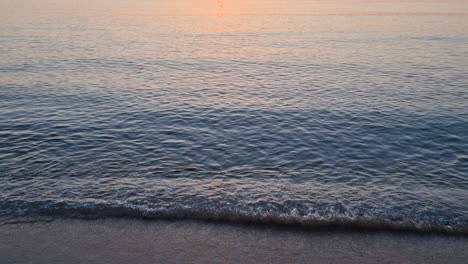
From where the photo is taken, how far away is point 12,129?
28.0 meters

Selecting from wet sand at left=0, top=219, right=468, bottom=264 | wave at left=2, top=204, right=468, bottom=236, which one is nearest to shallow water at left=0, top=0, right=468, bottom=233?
wave at left=2, top=204, right=468, bottom=236

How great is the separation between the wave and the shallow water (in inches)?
3.2

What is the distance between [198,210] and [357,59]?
42.7 metres

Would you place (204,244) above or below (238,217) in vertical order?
below

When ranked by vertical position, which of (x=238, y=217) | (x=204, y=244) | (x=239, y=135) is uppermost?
(x=239, y=135)

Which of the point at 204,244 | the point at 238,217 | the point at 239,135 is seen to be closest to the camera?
the point at 204,244

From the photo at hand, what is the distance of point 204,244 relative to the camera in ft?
49.6

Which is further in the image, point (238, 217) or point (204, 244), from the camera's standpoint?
point (238, 217)

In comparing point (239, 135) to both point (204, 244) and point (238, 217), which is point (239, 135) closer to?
point (238, 217)

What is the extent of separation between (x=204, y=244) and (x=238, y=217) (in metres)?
2.48

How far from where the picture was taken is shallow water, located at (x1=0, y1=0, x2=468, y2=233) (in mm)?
18203

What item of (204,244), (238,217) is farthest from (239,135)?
(204,244)

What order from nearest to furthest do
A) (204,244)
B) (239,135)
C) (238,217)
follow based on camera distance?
(204,244), (238,217), (239,135)

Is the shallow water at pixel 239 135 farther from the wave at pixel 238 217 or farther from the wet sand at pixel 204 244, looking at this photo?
the wet sand at pixel 204 244
